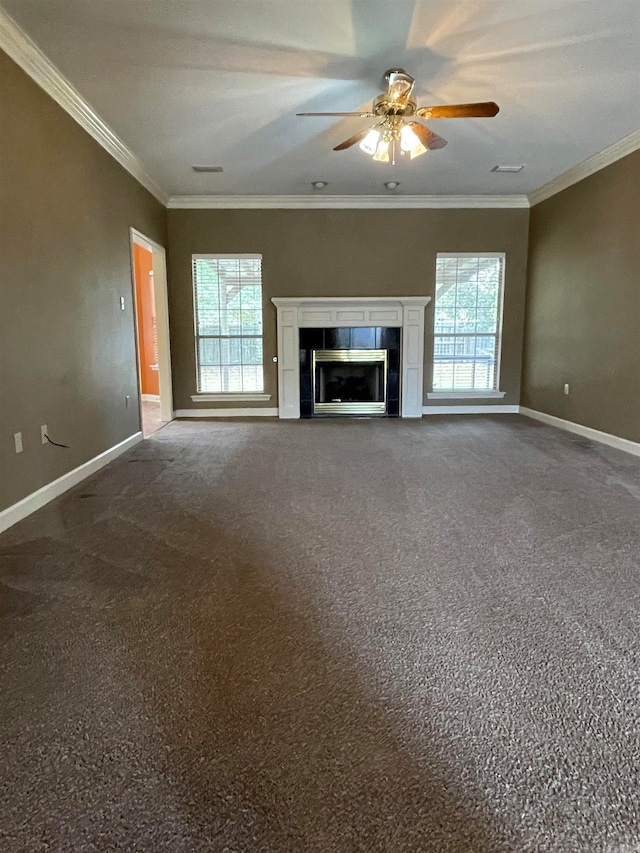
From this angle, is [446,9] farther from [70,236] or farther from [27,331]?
[27,331]

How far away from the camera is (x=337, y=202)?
6.19m

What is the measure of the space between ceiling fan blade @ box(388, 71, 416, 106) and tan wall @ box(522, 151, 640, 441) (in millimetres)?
2523

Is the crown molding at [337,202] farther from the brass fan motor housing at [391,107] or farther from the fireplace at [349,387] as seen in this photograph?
the brass fan motor housing at [391,107]

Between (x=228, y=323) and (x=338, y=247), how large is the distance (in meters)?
1.82

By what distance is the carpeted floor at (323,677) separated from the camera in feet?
3.22

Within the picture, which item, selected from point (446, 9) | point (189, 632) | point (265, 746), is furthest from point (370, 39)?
point (265, 746)

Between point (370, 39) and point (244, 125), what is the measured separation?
1.50 meters

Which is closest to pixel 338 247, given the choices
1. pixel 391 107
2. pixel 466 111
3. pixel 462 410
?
pixel 462 410

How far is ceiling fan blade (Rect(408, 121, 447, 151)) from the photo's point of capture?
337 cm

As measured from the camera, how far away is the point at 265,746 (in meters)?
1.16

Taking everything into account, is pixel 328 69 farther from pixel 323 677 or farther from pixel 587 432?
pixel 587 432

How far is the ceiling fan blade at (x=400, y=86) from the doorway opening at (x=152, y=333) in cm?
292

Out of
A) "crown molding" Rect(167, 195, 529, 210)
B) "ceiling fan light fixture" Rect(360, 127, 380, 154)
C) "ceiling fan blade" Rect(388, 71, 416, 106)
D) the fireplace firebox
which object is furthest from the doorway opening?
"ceiling fan blade" Rect(388, 71, 416, 106)

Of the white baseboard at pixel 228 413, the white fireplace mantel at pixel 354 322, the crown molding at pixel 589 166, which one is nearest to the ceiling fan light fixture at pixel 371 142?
the crown molding at pixel 589 166
